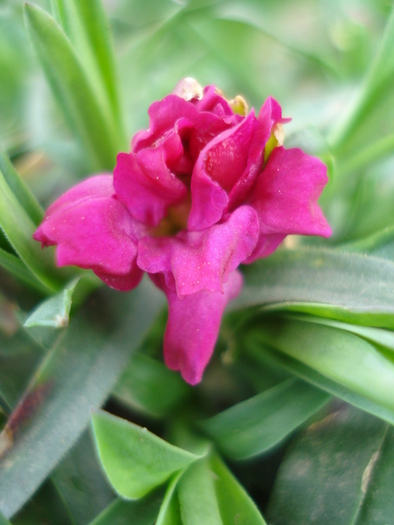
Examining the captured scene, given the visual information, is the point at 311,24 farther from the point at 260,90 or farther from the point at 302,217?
the point at 302,217

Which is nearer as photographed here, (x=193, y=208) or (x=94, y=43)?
(x=193, y=208)

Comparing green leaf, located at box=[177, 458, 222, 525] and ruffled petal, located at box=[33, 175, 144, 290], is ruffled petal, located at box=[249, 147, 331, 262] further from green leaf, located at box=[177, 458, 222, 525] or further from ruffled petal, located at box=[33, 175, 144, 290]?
green leaf, located at box=[177, 458, 222, 525]

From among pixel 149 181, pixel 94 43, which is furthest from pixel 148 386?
pixel 94 43

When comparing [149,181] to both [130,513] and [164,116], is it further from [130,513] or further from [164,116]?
[130,513]

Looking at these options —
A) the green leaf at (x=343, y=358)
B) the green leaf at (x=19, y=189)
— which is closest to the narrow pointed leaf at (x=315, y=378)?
the green leaf at (x=343, y=358)

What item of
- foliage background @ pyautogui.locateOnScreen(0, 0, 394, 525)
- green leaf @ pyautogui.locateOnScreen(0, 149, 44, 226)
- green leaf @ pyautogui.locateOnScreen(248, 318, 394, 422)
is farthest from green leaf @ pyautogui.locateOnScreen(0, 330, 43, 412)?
green leaf @ pyautogui.locateOnScreen(248, 318, 394, 422)

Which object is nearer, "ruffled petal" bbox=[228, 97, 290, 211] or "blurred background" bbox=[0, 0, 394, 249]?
"ruffled petal" bbox=[228, 97, 290, 211]
